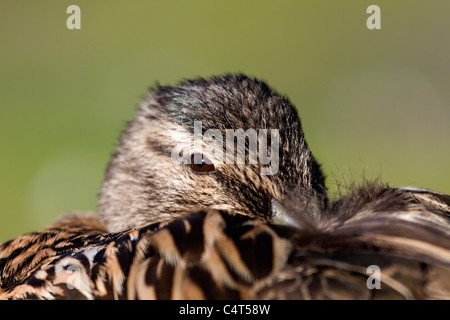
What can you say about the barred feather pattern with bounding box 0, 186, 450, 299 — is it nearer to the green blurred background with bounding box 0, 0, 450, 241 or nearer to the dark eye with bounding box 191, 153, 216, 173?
the dark eye with bounding box 191, 153, 216, 173

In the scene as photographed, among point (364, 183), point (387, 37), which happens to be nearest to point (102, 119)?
point (387, 37)

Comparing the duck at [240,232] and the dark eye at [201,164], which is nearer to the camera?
the duck at [240,232]

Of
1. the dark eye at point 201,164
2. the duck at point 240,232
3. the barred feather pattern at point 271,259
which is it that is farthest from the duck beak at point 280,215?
the dark eye at point 201,164

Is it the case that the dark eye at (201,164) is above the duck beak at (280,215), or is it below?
above

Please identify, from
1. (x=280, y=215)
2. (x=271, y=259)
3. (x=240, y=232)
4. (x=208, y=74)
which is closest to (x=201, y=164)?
(x=280, y=215)

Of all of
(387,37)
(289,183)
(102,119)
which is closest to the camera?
(289,183)

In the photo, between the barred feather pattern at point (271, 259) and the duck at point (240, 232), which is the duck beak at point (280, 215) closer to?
the duck at point (240, 232)

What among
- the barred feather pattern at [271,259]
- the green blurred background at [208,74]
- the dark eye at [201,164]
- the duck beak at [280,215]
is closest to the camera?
the barred feather pattern at [271,259]
